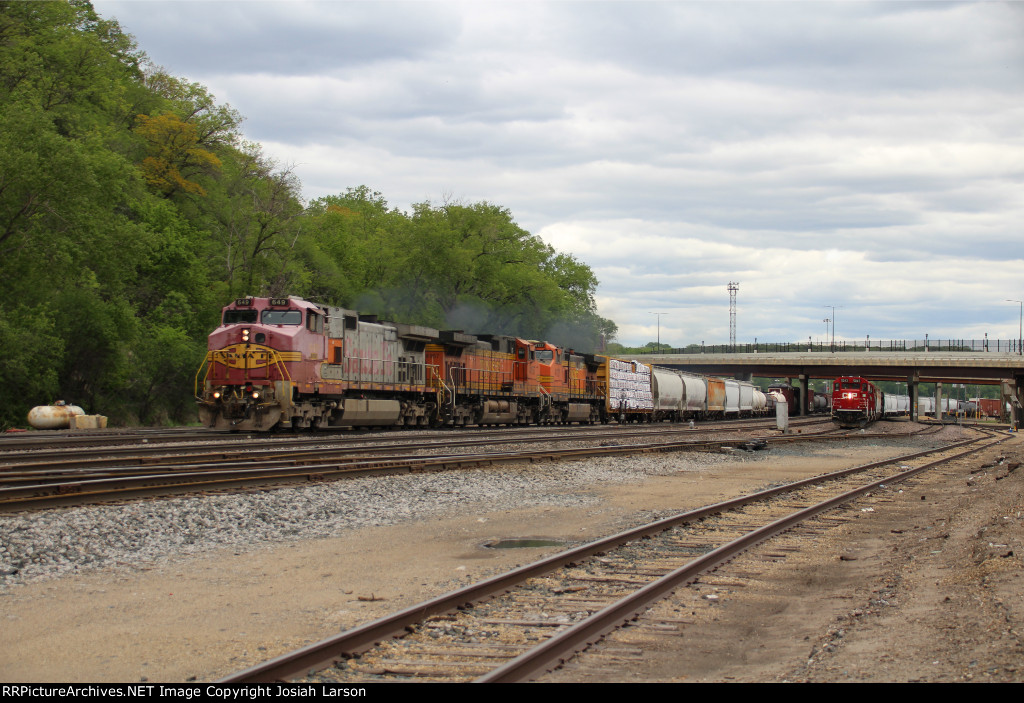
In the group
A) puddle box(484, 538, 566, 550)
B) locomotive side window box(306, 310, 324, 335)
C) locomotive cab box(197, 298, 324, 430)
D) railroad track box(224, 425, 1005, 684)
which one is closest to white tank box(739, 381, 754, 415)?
locomotive side window box(306, 310, 324, 335)

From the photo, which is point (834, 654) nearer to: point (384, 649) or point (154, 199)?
point (384, 649)

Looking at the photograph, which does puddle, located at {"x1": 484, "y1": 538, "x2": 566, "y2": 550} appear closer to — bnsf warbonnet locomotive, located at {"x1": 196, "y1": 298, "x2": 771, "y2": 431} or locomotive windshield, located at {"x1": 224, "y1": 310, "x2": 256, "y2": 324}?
bnsf warbonnet locomotive, located at {"x1": 196, "y1": 298, "x2": 771, "y2": 431}

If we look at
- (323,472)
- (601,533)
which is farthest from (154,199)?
(601,533)

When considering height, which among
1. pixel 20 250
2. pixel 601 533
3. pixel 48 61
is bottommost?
pixel 601 533

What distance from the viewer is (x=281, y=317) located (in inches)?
972

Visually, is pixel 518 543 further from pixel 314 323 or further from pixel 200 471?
pixel 314 323

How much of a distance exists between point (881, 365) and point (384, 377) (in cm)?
6436

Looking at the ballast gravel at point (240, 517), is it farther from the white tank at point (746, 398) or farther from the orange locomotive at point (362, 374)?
the white tank at point (746, 398)

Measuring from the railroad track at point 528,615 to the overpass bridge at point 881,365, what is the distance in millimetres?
63550

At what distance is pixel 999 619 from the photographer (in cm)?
627

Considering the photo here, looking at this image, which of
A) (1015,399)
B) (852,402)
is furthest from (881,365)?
(852,402)

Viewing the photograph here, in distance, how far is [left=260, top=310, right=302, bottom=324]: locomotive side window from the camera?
24625 mm

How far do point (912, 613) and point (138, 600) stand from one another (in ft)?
20.4

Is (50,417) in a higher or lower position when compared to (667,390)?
lower
